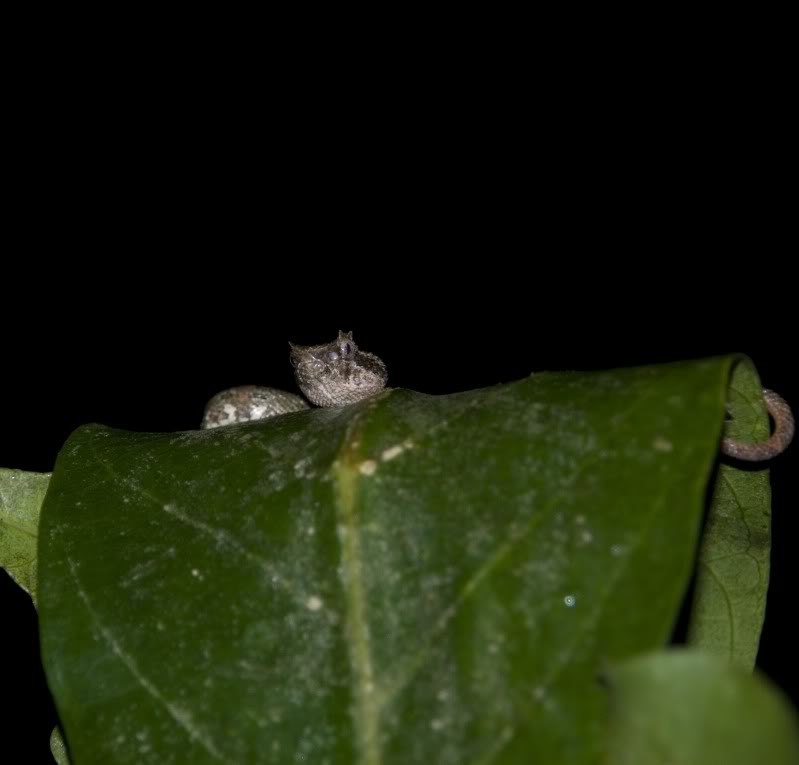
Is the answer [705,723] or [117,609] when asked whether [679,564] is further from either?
[117,609]

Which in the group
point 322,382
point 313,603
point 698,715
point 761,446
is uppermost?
point 698,715

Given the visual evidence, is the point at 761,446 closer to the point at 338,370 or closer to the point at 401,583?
the point at 401,583

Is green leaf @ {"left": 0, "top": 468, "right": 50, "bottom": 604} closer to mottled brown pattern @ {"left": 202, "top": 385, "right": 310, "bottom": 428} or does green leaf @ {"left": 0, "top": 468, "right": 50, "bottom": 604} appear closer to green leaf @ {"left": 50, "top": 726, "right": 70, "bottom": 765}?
green leaf @ {"left": 50, "top": 726, "right": 70, "bottom": 765}

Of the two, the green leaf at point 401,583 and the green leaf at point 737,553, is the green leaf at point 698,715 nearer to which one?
the green leaf at point 401,583

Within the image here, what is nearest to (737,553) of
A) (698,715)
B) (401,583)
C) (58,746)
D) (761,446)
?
(761,446)

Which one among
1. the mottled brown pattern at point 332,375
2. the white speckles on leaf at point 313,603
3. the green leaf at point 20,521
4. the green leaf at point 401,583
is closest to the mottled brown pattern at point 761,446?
the green leaf at point 401,583

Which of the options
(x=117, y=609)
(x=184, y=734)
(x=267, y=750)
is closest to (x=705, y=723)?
(x=267, y=750)

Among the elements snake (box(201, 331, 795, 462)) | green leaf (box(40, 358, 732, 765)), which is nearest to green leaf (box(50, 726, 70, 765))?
green leaf (box(40, 358, 732, 765))
